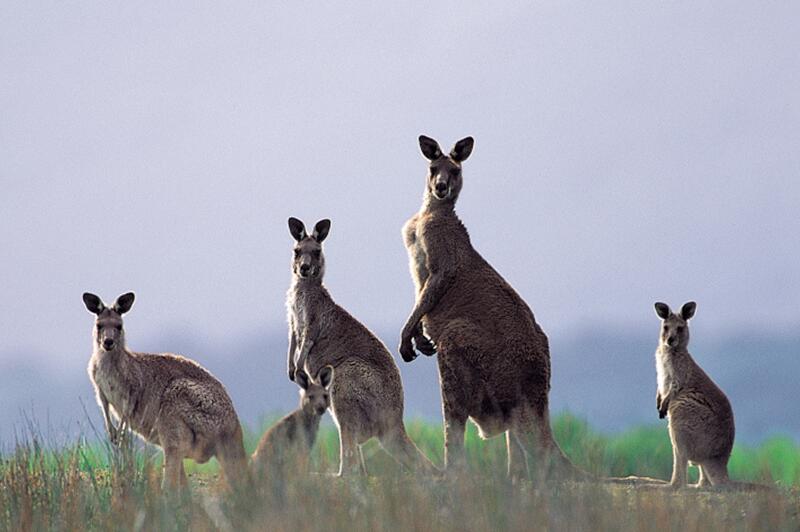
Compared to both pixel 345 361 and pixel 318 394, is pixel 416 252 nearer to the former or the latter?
pixel 345 361

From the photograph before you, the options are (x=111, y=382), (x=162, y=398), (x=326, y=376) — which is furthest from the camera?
(x=326, y=376)

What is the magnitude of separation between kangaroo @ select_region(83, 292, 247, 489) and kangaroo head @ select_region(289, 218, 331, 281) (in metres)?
1.37

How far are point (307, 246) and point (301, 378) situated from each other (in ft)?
4.17

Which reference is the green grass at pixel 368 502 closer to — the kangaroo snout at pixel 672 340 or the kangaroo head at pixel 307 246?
the kangaroo snout at pixel 672 340

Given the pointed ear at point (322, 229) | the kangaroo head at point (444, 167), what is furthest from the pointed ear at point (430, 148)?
the pointed ear at point (322, 229)

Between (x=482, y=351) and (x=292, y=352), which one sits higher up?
(x=292, y=352)

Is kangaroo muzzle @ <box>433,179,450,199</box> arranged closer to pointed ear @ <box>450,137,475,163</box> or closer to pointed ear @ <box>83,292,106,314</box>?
pointed ear @ <box>450,137,475,163</box>

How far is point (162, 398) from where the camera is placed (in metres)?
11.1

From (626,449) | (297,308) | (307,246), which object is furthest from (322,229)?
(626,449)

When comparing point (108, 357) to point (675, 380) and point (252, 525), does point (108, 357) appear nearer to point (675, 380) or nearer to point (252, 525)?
point (252, 525)

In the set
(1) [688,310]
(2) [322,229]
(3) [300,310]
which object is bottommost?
(1) [688,310]

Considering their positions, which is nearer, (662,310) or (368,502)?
(368,502)

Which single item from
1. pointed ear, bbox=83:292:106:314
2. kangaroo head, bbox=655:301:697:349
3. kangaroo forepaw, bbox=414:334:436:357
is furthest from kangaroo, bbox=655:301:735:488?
pointed ear, bbox=83:292:106:314

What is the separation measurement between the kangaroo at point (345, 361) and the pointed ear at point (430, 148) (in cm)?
117
